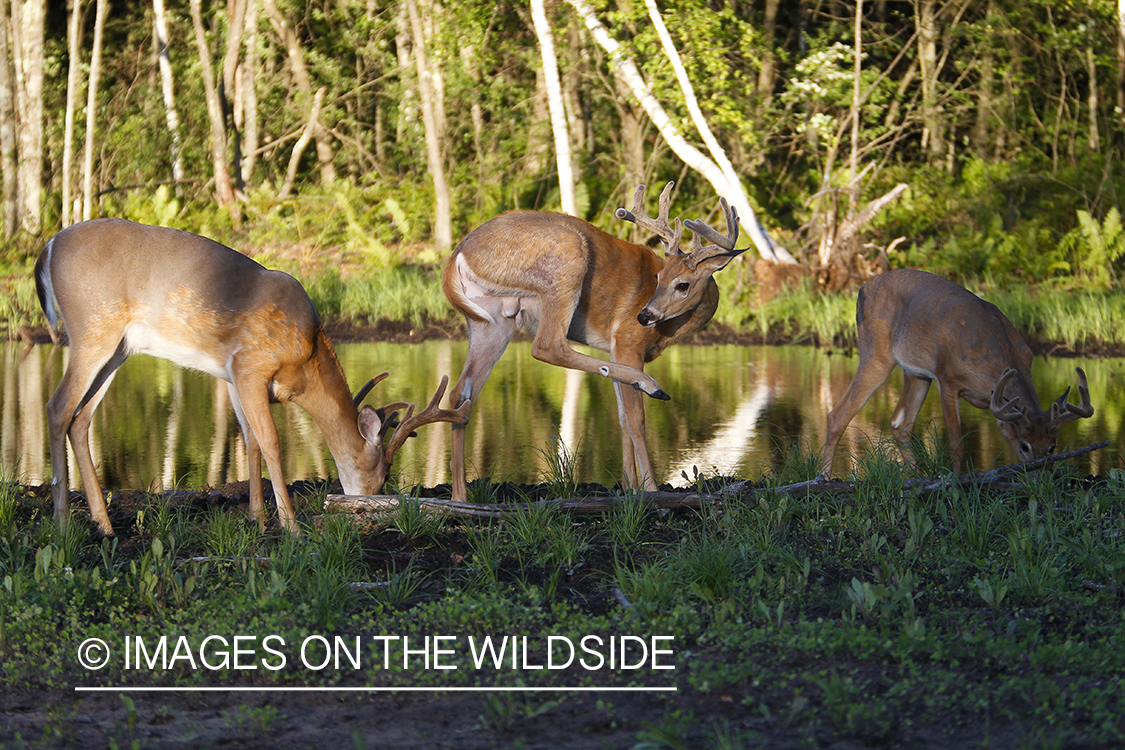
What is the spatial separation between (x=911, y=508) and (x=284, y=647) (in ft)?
10.3

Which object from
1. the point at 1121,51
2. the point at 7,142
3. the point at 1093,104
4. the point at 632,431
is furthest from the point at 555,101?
the point at 7,142

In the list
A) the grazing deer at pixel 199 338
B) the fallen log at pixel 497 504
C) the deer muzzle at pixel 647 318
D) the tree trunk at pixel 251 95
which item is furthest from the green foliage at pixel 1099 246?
the tree trunk at pixel 251 95

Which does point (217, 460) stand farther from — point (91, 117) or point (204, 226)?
point (91, 117)

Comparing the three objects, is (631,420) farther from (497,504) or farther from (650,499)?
(497,504)

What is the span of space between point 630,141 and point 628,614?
1795cm

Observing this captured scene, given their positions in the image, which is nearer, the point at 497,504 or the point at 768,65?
the point at 497,504

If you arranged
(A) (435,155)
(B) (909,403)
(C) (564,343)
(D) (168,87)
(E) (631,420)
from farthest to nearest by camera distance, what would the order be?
(D) (168,87)
(A) (435,155)
(B) (909,403)
(E) (631,420)
(C) (564,343)

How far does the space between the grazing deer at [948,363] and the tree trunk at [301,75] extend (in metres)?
19.6

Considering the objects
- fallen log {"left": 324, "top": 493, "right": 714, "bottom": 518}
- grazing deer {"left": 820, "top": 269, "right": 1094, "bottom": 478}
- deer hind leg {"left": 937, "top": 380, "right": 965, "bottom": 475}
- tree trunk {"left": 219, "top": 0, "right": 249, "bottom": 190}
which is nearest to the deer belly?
fallen log {"left": 324, "top": 493, "right": 714, "bottom": 518}

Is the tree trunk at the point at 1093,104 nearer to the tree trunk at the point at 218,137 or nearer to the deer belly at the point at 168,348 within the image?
the tree trunk at the point at 218,137

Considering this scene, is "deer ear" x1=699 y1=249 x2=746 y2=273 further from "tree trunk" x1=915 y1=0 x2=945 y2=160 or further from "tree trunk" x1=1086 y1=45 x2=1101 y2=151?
"tree trunk" x1=1086 y1=45 x2=1101 y2=151

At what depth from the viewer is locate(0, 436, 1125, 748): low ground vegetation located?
3.85 m

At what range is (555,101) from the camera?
18.8 m

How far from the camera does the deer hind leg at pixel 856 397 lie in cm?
816
